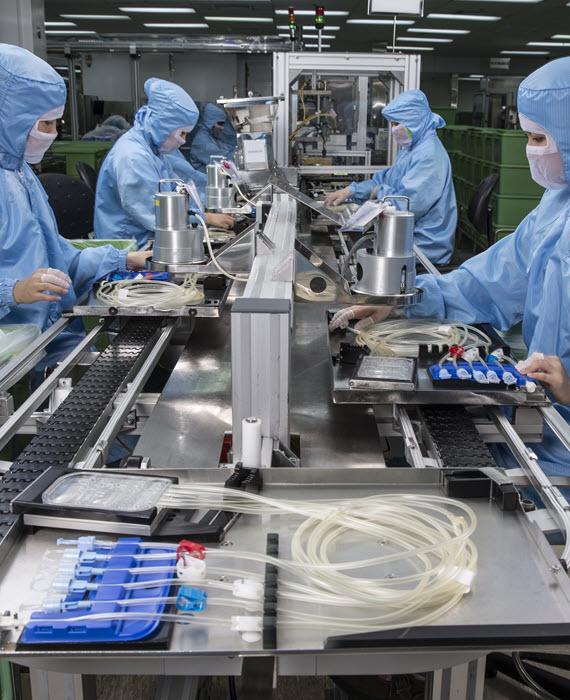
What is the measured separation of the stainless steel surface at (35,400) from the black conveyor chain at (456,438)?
76cm

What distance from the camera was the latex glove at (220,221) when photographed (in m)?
2.98

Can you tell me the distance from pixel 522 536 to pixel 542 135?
1058 millimetres

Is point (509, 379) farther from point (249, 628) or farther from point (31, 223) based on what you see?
point (31, 223)

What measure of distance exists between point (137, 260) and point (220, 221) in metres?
0.74

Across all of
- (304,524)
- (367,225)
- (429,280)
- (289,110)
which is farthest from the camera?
(289,110)

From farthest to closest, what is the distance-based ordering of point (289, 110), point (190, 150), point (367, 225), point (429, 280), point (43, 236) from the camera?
1. point (190, 150)
2. point (289, 110)
3. point (43, 236)
4. point (429, 280)
5. point (367, 225)

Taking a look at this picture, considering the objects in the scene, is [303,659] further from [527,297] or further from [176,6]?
[176,6]

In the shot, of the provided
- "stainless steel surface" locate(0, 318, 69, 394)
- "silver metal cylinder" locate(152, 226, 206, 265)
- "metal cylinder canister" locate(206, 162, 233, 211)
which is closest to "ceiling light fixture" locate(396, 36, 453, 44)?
"metal cylinder canister" locate(206, 162, 233, 211)

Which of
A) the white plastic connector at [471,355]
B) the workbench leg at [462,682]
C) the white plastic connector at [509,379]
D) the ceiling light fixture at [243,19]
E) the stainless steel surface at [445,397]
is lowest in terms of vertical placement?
the workbench leg at [462,682]

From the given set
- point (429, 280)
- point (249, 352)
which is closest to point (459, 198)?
point (429, 280)

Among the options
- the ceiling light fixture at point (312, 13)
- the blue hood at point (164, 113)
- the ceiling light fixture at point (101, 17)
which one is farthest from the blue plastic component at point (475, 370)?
the ceiling light fixture at point (101, 17)

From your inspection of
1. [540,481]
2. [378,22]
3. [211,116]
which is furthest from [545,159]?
[378,22]

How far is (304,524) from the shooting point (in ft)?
3.24

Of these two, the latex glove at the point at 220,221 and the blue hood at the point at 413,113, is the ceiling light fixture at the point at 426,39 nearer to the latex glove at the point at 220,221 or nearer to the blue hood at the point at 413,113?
the blue hood at the point at 413,113
